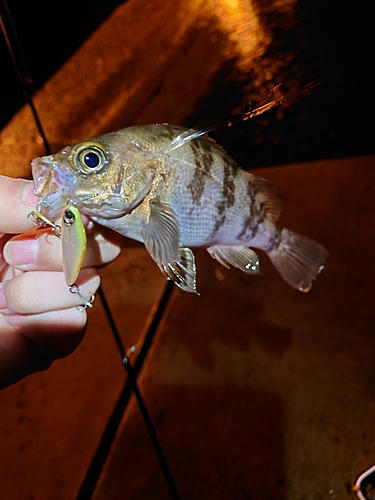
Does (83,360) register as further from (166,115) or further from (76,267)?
(166,115)

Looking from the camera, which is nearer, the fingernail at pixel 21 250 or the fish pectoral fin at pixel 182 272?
the fish pectoral fin at pixel 182 272

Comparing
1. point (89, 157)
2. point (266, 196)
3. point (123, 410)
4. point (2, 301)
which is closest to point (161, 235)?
point (89, 157)

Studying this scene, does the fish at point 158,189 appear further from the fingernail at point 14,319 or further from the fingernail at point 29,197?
the fingernail at point 14,319

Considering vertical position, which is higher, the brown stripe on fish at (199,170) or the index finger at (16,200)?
the index finger at (16,200)

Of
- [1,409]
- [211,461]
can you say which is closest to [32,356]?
[1,409]

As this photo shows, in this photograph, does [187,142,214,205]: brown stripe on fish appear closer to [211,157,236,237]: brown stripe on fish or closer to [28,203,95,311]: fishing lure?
[211,157,236,237]: brown stripe on fish

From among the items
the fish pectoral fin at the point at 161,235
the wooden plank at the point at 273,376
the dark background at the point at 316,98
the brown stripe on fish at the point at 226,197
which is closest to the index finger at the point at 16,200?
the fish pectoral fin at the point at 161,235

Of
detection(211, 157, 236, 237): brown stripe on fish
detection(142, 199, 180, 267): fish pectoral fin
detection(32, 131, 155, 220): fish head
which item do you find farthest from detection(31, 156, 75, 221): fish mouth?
detection(211, 157, 236, 237): brown stripe on fish
